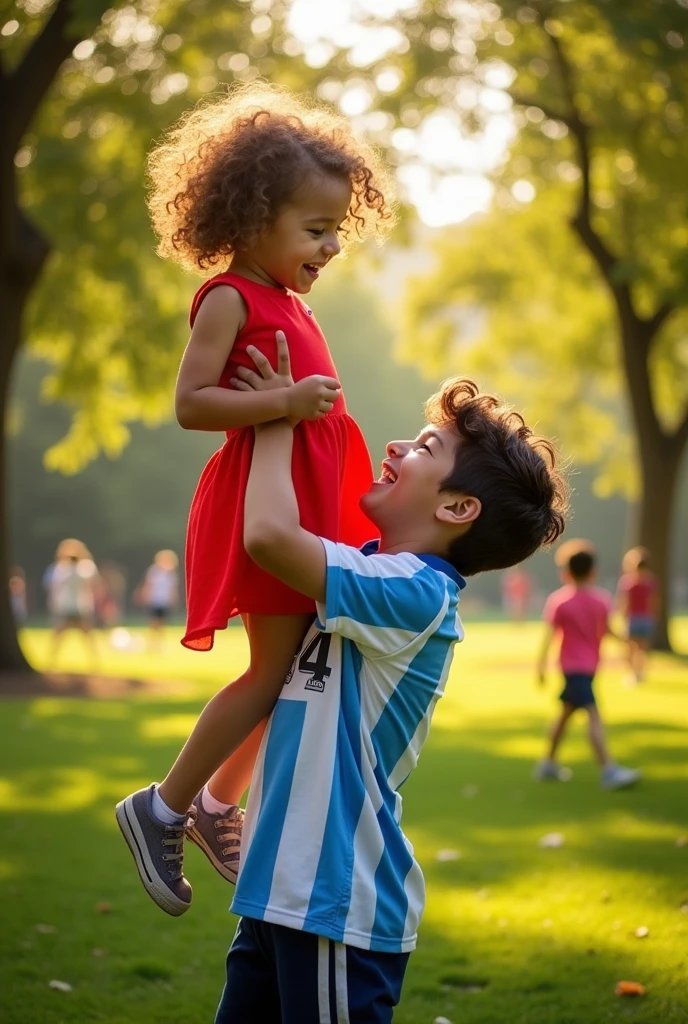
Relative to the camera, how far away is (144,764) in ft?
34.8

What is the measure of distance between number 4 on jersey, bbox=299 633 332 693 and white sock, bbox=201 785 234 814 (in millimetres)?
567

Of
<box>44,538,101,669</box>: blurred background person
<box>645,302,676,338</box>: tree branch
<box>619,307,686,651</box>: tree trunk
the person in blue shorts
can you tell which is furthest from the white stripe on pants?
<box>645,302,676,338</box>: tree branch

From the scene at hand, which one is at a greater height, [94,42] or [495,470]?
[94,42]

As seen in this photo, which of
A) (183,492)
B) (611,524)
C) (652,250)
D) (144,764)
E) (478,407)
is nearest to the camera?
(478,407)

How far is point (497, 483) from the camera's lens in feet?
9.48

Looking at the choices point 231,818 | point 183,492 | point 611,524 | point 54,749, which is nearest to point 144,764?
point 54,749

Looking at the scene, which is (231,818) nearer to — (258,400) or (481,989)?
(258,400)

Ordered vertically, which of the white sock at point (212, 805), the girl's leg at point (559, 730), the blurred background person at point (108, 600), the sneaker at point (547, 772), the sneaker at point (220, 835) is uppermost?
the white sock at point (212, 805)

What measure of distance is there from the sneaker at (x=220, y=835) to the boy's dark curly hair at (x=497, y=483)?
0.89m

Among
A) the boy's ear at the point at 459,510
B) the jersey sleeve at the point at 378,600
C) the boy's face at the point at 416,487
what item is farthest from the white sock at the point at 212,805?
the boy's ear at the point at 459,510

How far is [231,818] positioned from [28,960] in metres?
2.70

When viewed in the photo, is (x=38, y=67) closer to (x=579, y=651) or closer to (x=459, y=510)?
(x=579, y=651)

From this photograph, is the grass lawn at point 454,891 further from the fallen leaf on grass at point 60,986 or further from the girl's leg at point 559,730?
the girl's leg at point 559,730

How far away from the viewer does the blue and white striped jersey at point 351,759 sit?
261 cm
